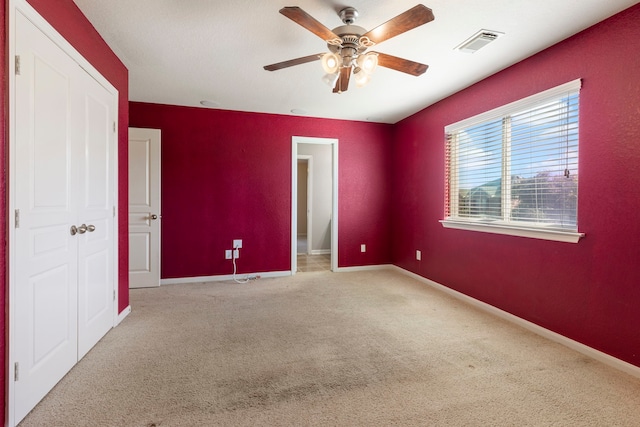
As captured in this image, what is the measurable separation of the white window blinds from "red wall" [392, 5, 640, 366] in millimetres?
102

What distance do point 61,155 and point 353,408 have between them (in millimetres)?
2341

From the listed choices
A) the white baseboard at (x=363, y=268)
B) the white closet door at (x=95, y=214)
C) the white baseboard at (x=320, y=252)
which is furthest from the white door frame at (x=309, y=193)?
the white closet door at (x=95, y=214)

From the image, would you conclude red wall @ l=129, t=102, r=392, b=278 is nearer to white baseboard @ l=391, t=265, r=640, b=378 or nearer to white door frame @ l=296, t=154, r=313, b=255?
white door frame @ l=296, t=154, r=313, b=255

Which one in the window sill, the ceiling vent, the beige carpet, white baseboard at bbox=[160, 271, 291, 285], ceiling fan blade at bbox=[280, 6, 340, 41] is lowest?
the beige carpet

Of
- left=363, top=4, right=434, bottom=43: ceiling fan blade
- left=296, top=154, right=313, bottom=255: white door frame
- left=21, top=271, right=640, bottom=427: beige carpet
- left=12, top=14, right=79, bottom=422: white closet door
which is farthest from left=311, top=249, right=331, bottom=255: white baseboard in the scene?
left=363, top=4, right=434, bottom=43: ceiling fan blade

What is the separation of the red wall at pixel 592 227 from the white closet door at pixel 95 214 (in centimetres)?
368

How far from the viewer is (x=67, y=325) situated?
6.41ft

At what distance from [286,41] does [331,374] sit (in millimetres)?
2583

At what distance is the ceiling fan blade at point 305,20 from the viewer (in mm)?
1639

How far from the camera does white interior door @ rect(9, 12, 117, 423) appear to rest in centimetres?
152

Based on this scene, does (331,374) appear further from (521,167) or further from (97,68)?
(97,68)

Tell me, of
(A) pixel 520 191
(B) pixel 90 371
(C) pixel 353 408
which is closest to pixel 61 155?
(B) pixel 90 371

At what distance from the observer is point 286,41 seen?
2.47m

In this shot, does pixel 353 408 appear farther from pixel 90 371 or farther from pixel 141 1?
pixel 141 1
